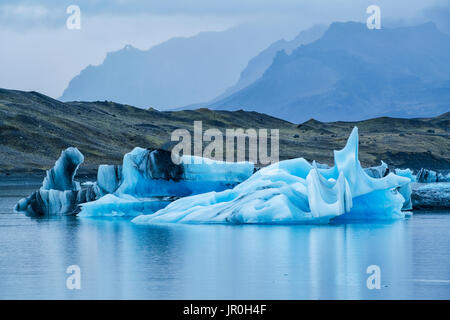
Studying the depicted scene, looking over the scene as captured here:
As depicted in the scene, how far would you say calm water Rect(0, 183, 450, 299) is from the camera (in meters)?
17.3

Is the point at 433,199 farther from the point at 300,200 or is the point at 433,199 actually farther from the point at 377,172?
the point at 300,200

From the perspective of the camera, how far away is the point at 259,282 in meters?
18.3

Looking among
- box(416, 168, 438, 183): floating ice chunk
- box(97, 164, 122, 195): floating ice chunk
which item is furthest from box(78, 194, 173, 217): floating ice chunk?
box(416, 168, 438, 183): floating ice chunk

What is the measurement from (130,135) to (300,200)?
264 feet

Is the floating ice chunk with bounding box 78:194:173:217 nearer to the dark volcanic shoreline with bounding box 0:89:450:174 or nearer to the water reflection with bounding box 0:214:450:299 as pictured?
the water reflection with bounding box 0:214:450:299

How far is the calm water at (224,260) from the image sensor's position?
17328mm

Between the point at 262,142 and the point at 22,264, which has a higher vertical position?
the point at 262,142

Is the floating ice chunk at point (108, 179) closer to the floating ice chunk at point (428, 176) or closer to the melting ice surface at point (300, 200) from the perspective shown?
the melting ice surface at point (300, 200)

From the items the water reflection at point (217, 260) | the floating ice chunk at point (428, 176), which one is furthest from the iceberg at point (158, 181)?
the floating ice chunk at point (428, 176)

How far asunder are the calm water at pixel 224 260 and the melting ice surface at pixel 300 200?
0.84m
